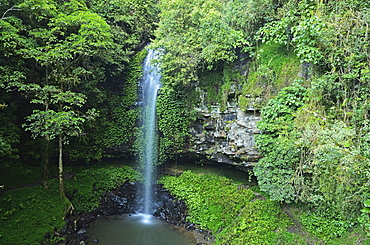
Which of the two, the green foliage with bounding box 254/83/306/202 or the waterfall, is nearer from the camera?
the green foliage with bounding box 254/83/306/202

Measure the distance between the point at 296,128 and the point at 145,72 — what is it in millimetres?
7443

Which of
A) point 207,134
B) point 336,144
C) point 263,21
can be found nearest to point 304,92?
point 336,144

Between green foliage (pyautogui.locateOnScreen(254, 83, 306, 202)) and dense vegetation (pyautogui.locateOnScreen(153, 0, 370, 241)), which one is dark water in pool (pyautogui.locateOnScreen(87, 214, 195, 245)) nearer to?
green foliage (pyautogui.locateOnScreen(254, 83, 306, 202))

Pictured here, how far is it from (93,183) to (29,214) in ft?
9.71

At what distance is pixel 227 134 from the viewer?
338 inches

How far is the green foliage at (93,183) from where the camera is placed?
905 cm

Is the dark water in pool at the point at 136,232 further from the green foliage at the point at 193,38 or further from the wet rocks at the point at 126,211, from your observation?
the green foliage at the point at 193,38

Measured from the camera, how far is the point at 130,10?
11734mm

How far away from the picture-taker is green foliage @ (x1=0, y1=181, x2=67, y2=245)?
6551 mm

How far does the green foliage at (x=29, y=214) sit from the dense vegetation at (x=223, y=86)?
16 cm

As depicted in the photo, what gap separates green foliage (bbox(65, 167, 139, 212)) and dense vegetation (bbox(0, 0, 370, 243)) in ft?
2.45

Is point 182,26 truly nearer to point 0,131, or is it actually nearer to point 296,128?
point 296,128

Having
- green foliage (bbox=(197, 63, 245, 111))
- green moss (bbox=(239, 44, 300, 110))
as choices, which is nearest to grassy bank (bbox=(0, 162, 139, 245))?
green foliage (bbox=(197, 63, 245, 111))

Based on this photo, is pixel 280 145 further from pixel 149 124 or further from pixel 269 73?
pixel 149 124
